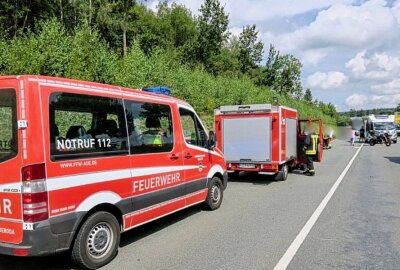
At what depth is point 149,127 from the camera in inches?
240

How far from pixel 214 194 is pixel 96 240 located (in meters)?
3.63

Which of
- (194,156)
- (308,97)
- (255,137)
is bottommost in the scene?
(194,156)

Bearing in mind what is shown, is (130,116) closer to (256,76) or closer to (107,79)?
(107,79)

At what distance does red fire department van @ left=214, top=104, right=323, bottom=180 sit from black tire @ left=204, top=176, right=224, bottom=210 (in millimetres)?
3998

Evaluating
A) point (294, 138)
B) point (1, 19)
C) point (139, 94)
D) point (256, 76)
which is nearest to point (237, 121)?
point (294, 138)

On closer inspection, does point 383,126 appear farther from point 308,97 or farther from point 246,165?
point 308,97

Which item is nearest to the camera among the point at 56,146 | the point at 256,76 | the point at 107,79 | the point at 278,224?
the point at 56,146

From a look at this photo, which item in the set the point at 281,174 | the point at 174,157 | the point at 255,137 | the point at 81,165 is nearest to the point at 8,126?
the point at 81,165

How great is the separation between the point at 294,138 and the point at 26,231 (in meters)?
11.5

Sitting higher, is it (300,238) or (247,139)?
(247,139)

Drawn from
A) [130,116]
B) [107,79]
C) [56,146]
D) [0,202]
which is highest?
[107,79]

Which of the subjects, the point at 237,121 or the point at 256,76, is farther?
the point at 256,76

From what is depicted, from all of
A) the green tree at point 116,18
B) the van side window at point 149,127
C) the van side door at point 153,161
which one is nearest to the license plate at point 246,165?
the van side door at point 153,161

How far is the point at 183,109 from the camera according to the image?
730cm
